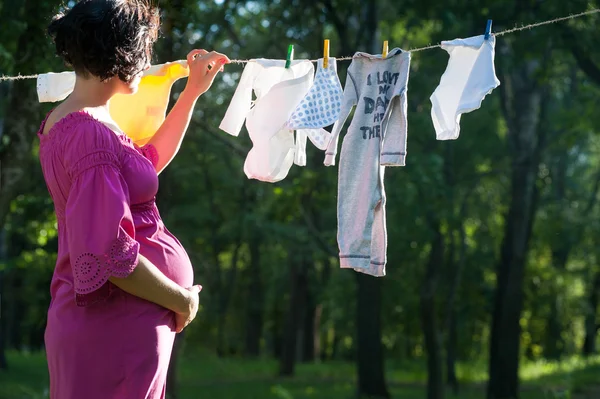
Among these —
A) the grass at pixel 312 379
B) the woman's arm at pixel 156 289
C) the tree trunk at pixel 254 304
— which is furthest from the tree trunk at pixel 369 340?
the tree trunk at pixel 254 304

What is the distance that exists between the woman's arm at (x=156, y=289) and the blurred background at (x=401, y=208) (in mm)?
1100

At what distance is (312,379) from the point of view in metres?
21.4

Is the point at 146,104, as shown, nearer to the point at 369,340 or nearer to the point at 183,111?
the point at 183,111

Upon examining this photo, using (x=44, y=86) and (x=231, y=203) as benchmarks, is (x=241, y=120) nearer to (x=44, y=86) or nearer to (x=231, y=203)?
(x=44, y=86)

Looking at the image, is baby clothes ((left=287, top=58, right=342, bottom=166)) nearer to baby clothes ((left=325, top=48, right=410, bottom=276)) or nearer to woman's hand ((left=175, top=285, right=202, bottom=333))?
baby clothes ((left=325, top=48, right=410, bottom=276))

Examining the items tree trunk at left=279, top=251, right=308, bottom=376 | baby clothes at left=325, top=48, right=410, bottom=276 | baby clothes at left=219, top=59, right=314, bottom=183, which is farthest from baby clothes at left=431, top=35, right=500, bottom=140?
tree trunk at left=279, top=251, right=308, bottom=376

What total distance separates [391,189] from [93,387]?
981 cm

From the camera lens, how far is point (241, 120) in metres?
3.72

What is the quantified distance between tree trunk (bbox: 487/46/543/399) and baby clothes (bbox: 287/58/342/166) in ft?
36.6

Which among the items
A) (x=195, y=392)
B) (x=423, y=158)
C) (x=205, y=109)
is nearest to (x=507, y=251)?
(x=423, y=158)

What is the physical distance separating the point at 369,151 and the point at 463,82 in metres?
0.49

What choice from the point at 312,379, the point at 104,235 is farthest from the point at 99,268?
the point at 312,379

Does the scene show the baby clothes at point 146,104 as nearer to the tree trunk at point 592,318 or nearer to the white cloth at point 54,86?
the white cloth at point 54,86

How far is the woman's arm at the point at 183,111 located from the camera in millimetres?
2867
